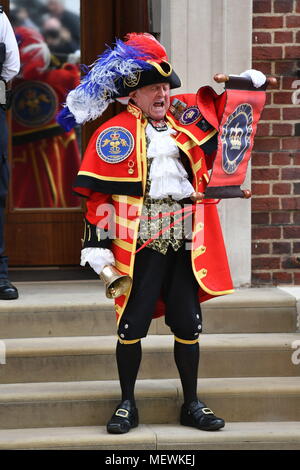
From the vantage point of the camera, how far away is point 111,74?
4566 mm

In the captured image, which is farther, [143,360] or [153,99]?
[143,360]

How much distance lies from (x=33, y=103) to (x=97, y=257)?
91.8 inches

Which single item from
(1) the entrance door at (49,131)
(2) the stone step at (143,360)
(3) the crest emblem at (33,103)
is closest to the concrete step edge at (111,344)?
(2) the stone step at (143,360)

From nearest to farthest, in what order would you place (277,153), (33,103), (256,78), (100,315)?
1. (256,78)
2. (100,315)
3. (277,153)
4. (33,103)

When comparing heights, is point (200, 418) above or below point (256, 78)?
below

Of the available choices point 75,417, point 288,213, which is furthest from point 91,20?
point 75,417

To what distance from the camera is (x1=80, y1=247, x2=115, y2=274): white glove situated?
4609 millimetres

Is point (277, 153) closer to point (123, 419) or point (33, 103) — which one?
point (33, 103)

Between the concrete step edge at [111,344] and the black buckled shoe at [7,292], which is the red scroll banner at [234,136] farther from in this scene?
the black buckled shoe at [7,292]

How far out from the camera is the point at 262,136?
19.5 feet

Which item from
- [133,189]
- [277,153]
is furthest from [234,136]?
[277,153]

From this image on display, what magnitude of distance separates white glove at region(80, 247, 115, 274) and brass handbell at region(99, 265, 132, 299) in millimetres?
31

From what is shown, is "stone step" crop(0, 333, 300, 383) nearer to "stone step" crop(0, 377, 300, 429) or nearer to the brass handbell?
"stone step" crop(0, 377, 300, 429)

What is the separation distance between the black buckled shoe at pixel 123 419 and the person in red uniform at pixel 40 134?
7.31 feet
